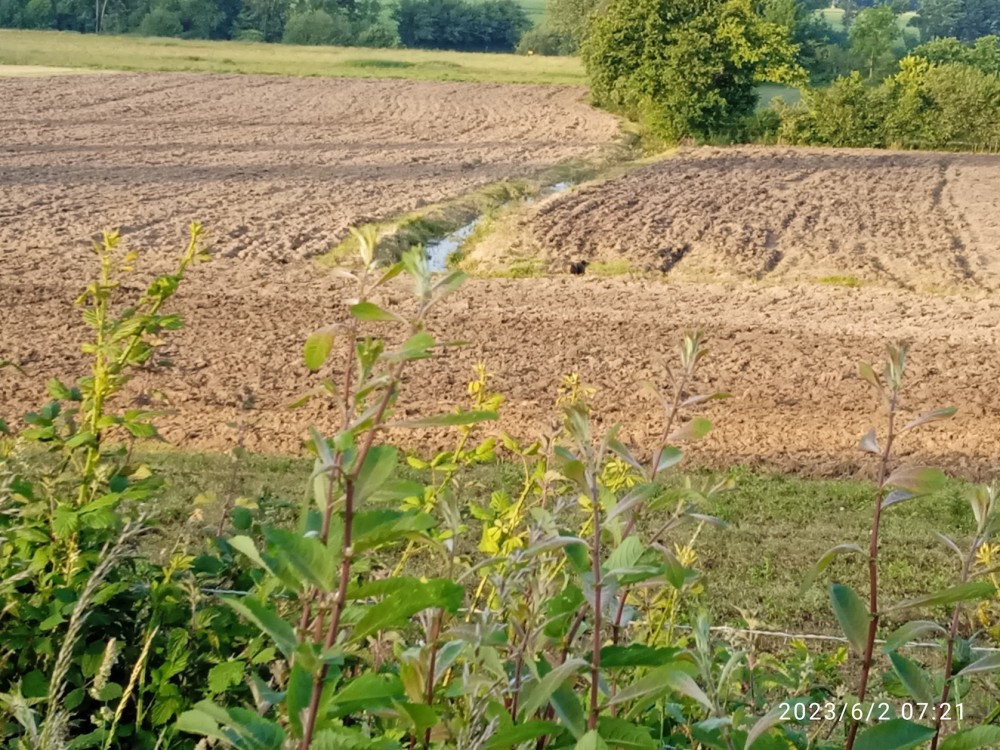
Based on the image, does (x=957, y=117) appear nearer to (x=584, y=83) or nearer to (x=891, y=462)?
(x=584, y=83)

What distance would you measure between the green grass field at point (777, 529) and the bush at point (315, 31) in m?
73.2

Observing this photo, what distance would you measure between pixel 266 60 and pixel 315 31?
19.6m

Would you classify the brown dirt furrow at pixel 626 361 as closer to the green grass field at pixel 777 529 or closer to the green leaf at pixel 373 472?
the green grass field at pixel 777 529

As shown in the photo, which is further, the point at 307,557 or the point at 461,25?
the point at 461,25

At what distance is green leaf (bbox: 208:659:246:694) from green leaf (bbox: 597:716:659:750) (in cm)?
80

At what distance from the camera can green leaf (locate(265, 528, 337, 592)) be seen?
1.31 meters

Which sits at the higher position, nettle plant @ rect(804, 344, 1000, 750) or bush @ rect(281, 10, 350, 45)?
bush @ rect(281, 10, 350, 45)

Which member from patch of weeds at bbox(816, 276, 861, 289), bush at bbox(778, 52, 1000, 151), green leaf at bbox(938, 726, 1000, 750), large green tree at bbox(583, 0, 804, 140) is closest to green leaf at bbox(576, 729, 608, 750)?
green leaf at bbox(938, 726, 1000, 750)

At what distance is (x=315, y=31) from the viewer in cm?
7788

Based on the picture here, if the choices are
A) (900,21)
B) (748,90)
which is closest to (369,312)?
(748,90)

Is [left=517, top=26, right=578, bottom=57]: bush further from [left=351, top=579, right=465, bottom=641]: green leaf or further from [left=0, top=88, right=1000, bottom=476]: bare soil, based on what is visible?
[left=351, top=579, right=465, bottom=641]: green leaf

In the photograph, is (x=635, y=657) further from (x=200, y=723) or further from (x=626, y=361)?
(x=626, y=361)

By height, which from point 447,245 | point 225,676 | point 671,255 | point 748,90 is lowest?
point 447,245

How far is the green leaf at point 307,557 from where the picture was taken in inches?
51.8
